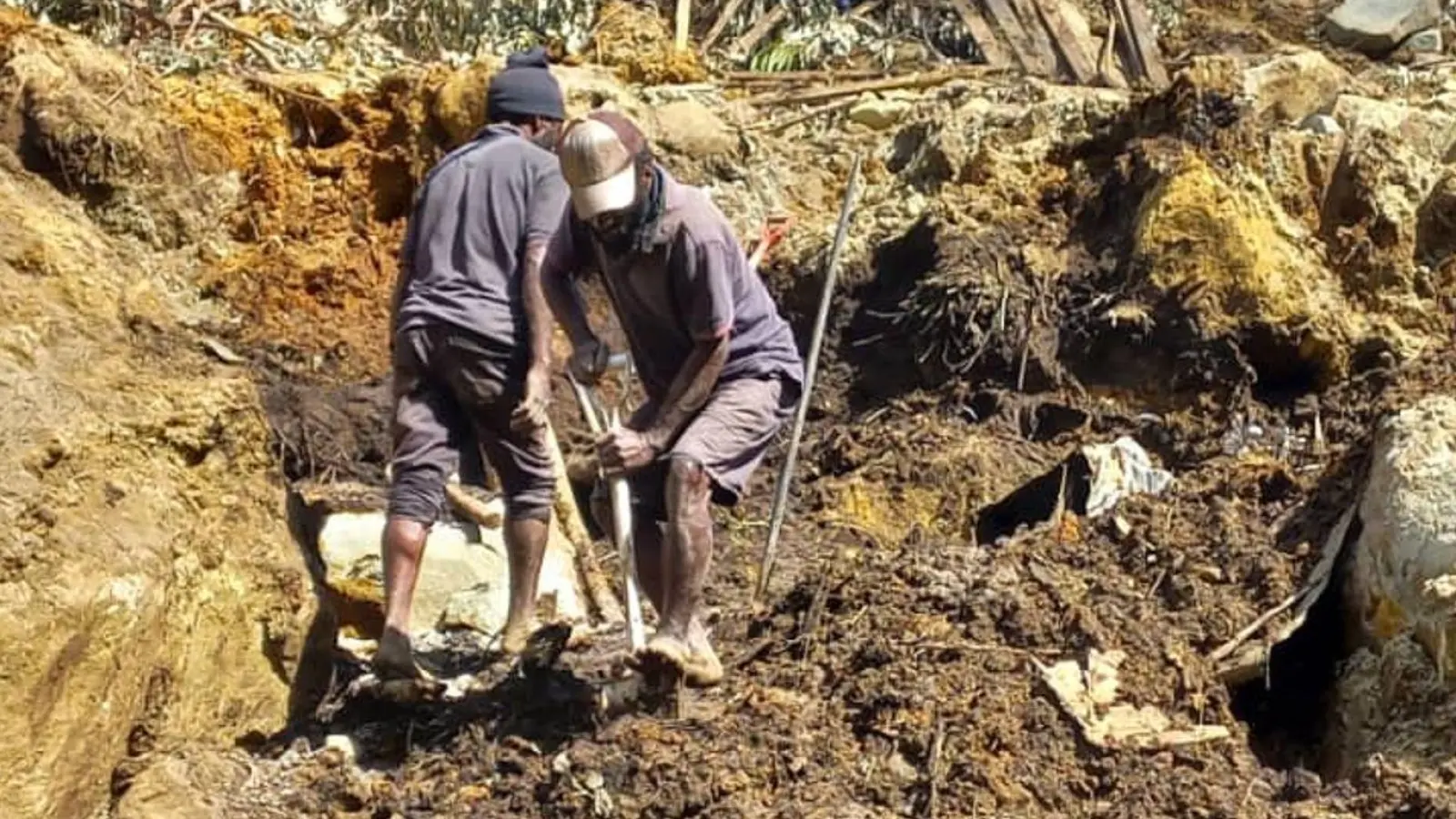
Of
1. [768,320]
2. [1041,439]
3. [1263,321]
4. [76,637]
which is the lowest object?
[1041,439]

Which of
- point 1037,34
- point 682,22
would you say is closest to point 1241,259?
point 1037,34

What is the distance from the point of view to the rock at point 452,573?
7414mm

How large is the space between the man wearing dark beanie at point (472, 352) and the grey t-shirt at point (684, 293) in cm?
27

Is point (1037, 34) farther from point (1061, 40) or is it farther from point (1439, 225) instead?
point (1439, 225)

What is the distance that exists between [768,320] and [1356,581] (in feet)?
7.12

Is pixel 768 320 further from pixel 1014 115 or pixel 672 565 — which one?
pixel 1014 115

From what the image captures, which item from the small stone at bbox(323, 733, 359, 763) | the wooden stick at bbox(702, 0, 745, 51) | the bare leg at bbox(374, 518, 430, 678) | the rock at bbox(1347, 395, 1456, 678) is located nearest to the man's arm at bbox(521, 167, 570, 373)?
the bare leg at bbox(374, 518, 430, 678)

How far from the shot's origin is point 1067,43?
40.1 ft

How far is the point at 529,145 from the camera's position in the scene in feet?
21.4

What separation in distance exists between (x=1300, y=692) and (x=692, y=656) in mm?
2116

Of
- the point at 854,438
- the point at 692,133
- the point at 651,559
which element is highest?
the point at 651,559

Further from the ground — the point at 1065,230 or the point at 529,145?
the point at 529,145

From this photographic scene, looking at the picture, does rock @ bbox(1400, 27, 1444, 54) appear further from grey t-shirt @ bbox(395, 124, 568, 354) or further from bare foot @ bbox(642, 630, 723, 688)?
bare foot @ bbox(642, 630, 723, 688)

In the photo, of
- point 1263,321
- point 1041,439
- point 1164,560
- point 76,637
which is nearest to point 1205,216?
point 1263,321
